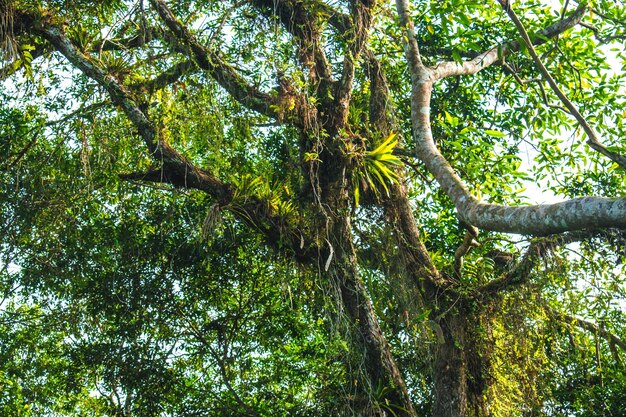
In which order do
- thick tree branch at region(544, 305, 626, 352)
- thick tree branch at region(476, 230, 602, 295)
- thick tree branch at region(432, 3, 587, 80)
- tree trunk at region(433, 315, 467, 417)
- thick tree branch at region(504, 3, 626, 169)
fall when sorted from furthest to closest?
thick tree branch at region(432, 3, 587, 80), thick tree branch at region(544, 305, 626, 352), tree trunk at region(433, 315, 467, 417), thick tree branch at region(476, 230, 602, 295), thick tree branch at region(504, 3, 626, 169)

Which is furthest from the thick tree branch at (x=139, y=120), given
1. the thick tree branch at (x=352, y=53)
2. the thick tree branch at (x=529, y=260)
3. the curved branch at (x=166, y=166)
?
the thick tree branch at (x=529, y=260)

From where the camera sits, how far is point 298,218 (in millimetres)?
5828

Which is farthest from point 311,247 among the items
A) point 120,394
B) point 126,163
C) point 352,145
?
point 120,394

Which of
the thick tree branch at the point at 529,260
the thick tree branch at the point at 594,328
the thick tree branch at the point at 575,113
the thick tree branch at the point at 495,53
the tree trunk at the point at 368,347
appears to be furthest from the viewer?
the thick tree branch at the point at 495,53

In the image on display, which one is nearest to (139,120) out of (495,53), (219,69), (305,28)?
(219,69)

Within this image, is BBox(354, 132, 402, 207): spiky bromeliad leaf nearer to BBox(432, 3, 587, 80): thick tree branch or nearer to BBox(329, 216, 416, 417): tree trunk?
BBox(329, 216, 416, 417): tree trunk

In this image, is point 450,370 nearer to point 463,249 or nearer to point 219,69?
point 463,249

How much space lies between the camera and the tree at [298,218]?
562 centimetres

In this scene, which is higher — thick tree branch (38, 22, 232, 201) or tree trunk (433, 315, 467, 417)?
thick tree branch (38, 22, 232, 201)

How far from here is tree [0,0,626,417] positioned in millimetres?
5625

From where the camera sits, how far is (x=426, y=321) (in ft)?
18.7

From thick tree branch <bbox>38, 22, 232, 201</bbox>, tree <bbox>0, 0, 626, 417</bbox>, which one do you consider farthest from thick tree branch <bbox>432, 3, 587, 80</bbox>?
thick tree branch <bbox>38, 22, 232, 201</bbox>

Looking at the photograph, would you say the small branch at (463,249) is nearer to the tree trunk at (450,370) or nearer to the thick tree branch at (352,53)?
the tree trunk at (450,370)

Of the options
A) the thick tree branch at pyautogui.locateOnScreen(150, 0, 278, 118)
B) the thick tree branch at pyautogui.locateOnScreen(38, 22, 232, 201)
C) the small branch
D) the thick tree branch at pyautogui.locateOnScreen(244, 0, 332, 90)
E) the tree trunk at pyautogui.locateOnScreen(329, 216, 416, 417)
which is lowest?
the tree trunk at pyautogui.locateOnScreen(329, 216, 416, 417)
